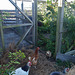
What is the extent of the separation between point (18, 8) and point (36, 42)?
192 cm

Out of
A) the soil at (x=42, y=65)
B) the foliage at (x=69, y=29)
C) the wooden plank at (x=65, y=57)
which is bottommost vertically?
the soil at (x=42, y=65)

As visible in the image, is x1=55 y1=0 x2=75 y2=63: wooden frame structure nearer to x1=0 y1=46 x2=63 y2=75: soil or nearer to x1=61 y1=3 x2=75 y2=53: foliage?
x1=61 y1=3 x2=75 y2=53: foliage

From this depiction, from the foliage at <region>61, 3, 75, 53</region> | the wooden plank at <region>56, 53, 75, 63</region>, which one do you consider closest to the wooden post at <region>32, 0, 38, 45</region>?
the foliage at <region>61, 3, 75, 53</region>

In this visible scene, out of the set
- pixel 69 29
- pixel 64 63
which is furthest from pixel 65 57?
pixel 69 29

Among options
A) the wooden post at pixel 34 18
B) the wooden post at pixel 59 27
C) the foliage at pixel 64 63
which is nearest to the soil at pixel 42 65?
the foliage at pixel 64 63

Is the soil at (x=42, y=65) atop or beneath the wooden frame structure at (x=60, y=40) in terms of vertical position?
beneath

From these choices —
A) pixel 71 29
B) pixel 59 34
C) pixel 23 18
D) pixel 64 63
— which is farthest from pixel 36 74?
pixel 23 18

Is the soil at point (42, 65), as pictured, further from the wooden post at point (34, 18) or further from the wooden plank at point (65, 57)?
the wooden post at point (34, 18)

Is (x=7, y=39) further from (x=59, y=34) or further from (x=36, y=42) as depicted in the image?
(x=59, y=34)

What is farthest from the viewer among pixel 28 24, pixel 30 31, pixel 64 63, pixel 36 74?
pixel 30 31

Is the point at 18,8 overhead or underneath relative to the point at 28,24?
overhead

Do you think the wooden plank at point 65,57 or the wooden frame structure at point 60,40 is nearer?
the wooden frame structure at point 60,40

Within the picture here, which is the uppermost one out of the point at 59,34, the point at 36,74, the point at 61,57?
the point at 59,34

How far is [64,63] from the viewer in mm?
3227
